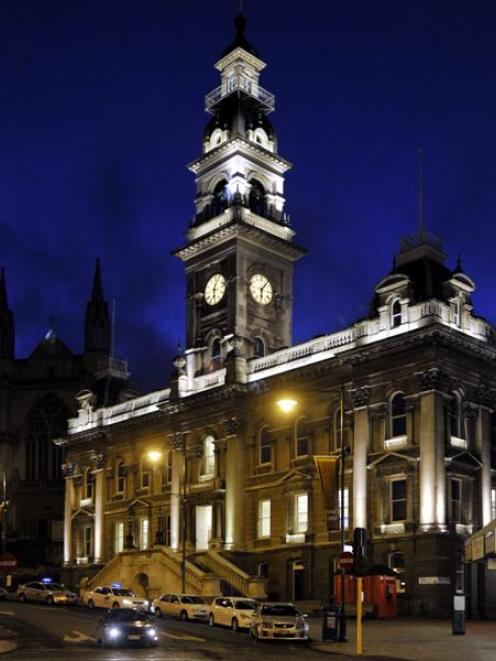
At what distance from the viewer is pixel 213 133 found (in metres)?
76.0

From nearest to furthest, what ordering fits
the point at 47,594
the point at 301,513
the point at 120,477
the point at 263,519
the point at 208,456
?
1. the point at 301,513
2. the point at 47,594
3. the point at 263,519
4. the point at 208,456
5. the point at 120,477

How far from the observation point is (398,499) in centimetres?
5356

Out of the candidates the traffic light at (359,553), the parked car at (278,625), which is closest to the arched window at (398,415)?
the parked car at (278,625)

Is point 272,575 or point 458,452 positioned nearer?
point 458,452

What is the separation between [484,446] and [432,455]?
4.75m

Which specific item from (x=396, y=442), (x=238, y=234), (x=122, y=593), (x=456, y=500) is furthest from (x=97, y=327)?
(x=456, y=500)

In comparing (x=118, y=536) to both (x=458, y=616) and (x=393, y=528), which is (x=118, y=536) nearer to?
(x=393, y=528)

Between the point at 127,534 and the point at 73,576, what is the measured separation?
908 centimetres

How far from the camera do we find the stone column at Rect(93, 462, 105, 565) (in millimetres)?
77688

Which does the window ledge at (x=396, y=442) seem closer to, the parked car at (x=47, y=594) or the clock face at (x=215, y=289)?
the clock face at (x=215, y=289)

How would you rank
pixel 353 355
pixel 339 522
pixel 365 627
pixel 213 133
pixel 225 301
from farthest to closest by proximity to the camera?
pixel 213 133
pixel 225 301
pixel 353 355
pixel 365 627
pixel 339 522

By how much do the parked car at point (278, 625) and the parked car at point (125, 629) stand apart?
4.75m

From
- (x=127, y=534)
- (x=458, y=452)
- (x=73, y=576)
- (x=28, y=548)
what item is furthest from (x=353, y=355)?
(x=28, y=548)

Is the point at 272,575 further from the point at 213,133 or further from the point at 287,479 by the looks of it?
the point at 213,133
